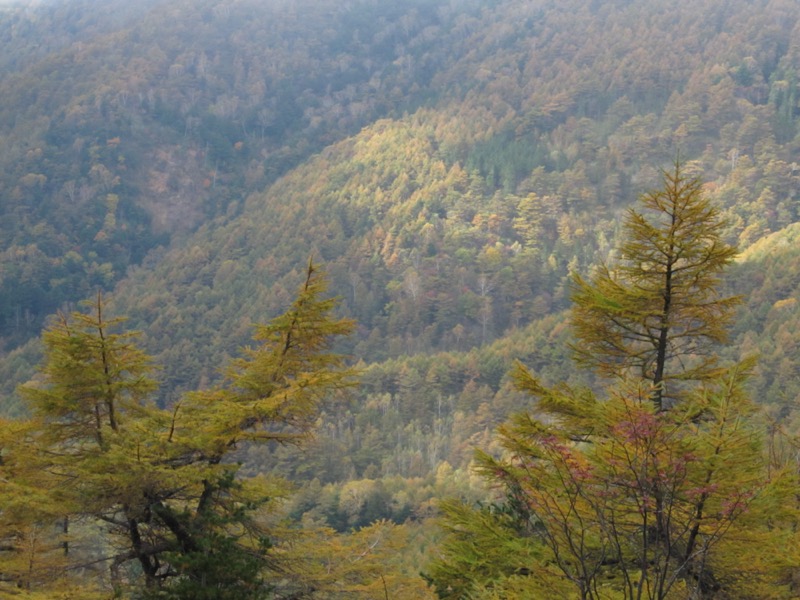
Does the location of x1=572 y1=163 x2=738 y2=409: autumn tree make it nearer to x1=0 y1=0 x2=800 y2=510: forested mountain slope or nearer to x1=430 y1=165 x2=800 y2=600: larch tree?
x1=430 y1=165 x2=800 y2=600: larch tree

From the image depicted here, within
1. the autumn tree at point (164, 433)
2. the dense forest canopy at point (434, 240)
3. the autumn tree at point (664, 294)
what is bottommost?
the dense forest canopy at point (434, 240)

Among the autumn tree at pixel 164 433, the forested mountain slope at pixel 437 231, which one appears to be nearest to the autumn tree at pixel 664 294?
the autumn tree at pixel 164 433

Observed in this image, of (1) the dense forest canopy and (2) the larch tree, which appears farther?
(1) the dense forest canopy

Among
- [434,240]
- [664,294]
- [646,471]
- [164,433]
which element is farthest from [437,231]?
A: [646,471]

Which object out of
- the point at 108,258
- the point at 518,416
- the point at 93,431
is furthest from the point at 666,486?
the point at 108,258

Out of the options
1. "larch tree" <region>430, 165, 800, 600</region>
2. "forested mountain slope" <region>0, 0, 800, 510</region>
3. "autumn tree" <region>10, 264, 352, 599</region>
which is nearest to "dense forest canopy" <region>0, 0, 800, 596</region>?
"forested mountain slope" <region>0, 0, 800, 510</region>

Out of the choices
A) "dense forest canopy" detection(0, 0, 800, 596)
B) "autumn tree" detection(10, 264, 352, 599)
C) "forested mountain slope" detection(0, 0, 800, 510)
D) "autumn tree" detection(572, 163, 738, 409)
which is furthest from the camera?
"forested mountain slope" detection(0, 0, 800, 510)

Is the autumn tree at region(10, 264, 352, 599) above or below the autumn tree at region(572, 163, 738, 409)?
below

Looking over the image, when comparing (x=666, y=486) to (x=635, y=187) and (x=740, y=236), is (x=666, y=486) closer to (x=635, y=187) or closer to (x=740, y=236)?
(x=740, y=236)

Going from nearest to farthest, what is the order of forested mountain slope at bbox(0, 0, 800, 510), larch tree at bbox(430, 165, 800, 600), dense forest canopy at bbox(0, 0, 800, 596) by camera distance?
larch tree at bbox(430, 165, 800, 600), dense forest canopy at bbox(0, 0, 800, 596), forested mountain slope at bbox(0, 0, 800, 510)

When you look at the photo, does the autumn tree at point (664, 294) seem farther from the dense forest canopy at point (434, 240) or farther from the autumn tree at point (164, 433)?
the dense forest canopy at point (434, 240)

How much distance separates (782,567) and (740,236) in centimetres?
13403

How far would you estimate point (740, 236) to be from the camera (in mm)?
129375

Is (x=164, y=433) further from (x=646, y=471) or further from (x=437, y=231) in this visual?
(x=437, y=231)
